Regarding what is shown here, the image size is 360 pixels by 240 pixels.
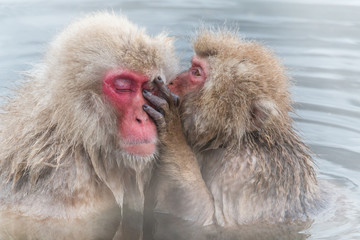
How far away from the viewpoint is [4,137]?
18.6ft

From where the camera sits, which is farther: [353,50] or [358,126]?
[353,50]

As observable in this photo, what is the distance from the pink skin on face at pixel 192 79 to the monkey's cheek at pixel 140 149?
0.66m

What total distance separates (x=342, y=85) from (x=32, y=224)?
4821 millimetres

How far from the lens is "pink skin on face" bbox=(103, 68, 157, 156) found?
500 cm

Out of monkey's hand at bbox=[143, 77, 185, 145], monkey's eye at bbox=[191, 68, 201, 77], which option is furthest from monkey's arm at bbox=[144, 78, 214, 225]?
monkey's eye at bbox=[191, 68, 201, 77]

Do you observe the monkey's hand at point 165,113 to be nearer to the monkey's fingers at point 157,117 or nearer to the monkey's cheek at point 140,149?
the monkey's fingers at point 157,117

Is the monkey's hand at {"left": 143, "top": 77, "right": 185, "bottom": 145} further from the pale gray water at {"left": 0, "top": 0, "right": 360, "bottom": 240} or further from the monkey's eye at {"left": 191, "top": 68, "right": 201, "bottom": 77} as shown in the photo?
A: the pale gray water at {"left": 0, "top": 0, "right": 360, "bottom": 240}

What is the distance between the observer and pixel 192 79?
18.3 ft

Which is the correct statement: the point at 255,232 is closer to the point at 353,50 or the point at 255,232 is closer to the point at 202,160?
the point at 202,160

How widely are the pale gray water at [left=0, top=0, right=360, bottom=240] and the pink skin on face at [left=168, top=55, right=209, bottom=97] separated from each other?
126 centimetres

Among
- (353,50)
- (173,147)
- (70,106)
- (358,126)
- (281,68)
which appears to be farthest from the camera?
(353,50)

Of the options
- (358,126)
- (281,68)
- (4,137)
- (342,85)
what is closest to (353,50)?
(342,85)

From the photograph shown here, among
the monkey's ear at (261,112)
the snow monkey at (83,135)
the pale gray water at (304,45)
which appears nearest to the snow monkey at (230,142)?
the monkey's ear at (261,112)

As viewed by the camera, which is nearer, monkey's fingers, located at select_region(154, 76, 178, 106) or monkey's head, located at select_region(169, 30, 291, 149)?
monkey's fingers, located at select_region(154, 76, 178, 106)
